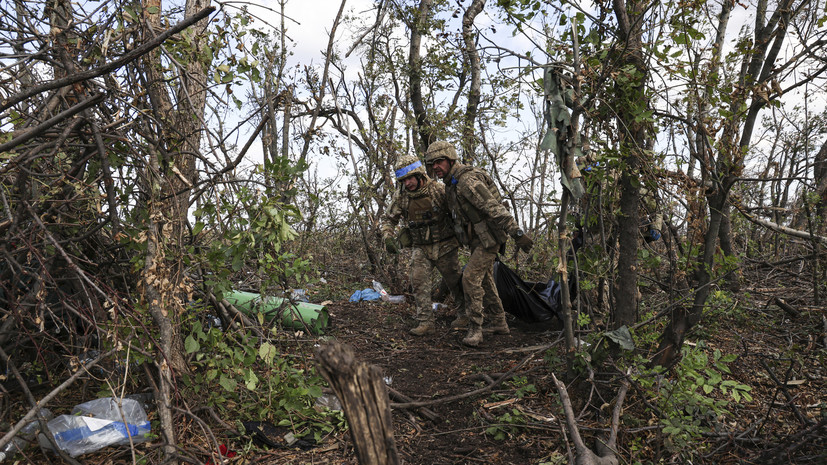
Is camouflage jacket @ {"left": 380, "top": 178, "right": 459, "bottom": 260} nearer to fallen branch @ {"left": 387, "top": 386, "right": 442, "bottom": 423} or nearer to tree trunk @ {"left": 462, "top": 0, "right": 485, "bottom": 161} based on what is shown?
fallen branch @ {"left": 387, "top": 386, "right": 442, "bottom": 423}

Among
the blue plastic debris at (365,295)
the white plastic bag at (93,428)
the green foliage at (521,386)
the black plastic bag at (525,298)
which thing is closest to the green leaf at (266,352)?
the white plastic bag at (93,428)

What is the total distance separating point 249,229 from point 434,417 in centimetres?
190

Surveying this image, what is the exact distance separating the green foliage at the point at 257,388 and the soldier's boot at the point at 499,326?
2.49 metres

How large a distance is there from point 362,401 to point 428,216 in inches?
172

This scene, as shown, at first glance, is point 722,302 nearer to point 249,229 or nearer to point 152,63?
point 249,229

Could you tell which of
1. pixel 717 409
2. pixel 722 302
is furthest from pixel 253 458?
pixel 722 302

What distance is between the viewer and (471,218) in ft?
17.4

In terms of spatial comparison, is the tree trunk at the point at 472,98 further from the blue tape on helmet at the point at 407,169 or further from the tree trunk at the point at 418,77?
the blue tape on helmet at the point at 407,169

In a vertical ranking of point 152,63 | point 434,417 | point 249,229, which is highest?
point 152,63

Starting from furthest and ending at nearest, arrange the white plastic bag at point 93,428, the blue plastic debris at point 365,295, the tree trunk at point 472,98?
the tree trunk at point 472,98
the blue plastic debris at point 365,295
the white plastic bag at point 93,428

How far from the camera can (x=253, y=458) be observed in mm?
3014

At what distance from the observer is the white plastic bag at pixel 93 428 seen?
106 inches

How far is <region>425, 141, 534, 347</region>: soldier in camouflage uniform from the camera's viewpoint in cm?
515

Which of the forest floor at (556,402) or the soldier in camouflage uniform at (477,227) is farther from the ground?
the soldier in camouflage uniform at (477,227)
